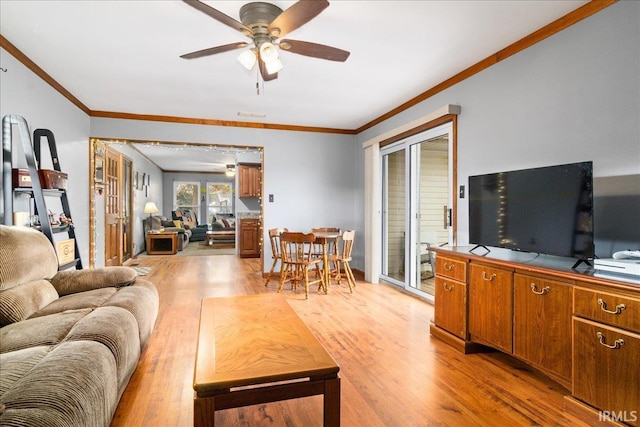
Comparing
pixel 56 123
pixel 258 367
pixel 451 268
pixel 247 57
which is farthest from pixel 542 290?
pixel 56 123

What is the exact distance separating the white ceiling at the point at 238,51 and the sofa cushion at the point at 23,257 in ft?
5.11

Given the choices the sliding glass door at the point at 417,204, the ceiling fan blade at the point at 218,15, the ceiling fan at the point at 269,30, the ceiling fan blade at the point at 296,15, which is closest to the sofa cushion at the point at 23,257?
the ceiling fan at the point at 269,30

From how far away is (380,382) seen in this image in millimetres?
2283

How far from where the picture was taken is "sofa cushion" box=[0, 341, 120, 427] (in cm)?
113

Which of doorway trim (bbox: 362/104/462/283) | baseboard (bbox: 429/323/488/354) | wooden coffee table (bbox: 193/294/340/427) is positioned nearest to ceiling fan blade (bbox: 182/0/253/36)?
wooden coffee table (bbox: 193/294/340/427)

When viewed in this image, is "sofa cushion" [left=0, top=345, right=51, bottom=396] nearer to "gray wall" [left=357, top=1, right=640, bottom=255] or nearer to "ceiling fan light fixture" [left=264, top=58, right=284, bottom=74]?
"ceiling fan light fixture" [left=264, top=58, right=284, bottom=74]

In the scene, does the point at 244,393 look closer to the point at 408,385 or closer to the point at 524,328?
the point at 408,385

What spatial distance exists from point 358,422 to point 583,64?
8.84 ft

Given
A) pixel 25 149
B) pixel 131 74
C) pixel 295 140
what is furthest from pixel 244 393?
pixel 295 140

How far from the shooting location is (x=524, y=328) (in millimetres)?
2258

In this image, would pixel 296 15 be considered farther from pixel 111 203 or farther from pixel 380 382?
pixel 111 203

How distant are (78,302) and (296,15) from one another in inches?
89.9

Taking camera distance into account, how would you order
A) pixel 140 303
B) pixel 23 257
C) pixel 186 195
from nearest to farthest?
pixel 23 257 → pixel 140 303 → pixel 186 195

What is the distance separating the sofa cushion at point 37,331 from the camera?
1715 millimetres
